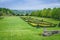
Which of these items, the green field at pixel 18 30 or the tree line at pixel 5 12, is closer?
the green field at pixel 18 30

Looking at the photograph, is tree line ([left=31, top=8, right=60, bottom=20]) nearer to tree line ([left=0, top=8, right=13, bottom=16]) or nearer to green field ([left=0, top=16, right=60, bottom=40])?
green field ([left=0, top=16, right=60, bottom=40])

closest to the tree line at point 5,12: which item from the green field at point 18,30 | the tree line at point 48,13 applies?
the green field at point 18,30

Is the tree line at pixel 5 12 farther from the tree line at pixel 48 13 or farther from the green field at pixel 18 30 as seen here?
the tree line at pixel 48 13

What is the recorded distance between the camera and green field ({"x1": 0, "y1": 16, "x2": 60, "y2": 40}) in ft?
9.09

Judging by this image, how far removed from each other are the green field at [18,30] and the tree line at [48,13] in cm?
12

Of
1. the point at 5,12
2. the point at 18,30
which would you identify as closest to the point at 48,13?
the point at 18,30

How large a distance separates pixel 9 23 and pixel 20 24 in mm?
249

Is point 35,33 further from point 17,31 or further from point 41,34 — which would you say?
point 17,31

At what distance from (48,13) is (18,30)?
0.81 metres

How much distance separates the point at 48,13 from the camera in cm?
300

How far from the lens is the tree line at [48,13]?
2953mm

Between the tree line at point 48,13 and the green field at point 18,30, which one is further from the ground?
the tree line at point 48,13

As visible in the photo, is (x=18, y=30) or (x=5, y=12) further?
(x=5, y=12)

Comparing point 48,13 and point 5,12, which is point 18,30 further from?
point 48,13
